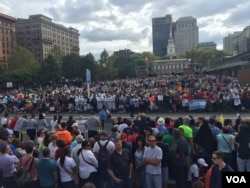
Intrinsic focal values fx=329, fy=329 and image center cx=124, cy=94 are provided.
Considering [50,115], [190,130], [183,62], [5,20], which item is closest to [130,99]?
[50,115]

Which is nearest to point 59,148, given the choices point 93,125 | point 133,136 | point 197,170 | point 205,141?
point 133,136

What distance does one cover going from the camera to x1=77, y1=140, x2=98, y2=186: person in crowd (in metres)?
7.68

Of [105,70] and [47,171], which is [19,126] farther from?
[105,70]

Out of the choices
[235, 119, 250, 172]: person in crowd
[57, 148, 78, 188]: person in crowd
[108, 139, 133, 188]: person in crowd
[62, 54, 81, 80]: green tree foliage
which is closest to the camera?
[57, 148, 78, 188]: person in crowd

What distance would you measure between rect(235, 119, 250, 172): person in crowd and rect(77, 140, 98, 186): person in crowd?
373cm

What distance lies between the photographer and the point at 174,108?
2538cm

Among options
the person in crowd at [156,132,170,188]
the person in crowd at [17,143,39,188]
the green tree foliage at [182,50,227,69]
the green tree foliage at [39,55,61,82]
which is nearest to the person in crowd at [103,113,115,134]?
the person in crowd at [156,132,170,188]

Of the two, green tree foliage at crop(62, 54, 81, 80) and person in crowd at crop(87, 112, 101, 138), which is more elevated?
green tree foliage at crop(62, 54, 81, 80)

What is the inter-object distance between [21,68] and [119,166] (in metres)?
86.6

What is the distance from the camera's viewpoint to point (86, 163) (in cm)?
773

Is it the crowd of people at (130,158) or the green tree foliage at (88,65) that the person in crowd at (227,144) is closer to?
the crowd of people at (130,158)

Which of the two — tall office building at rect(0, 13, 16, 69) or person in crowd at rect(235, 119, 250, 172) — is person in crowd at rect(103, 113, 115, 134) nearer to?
person in crowd at rect(235, 119, 250, 172)

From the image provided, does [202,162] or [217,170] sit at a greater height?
[217,170]

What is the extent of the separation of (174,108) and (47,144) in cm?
1731
